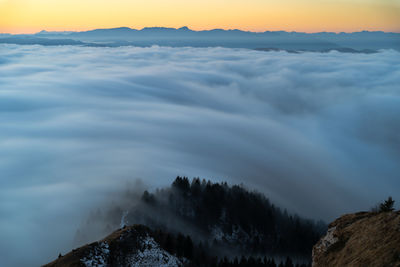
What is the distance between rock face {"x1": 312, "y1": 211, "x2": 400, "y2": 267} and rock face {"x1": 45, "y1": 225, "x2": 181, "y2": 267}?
29.4m

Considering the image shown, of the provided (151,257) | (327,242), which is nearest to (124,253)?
(151,257)

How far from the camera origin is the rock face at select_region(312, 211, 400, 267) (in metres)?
27.5

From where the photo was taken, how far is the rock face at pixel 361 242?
2752 centimetres

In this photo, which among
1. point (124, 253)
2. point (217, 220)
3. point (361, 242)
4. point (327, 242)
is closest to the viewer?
point (361, 242)

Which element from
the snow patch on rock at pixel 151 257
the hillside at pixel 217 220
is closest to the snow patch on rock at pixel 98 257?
the snow patch on rock at pixel 151 257

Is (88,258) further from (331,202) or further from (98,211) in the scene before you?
(331,202)

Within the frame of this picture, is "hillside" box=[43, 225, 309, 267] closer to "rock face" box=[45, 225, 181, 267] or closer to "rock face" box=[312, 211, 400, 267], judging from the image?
"rock face" box=[45, 225, 181, 267]

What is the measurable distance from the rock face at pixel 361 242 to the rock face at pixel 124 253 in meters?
29.4

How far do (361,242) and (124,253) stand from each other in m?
38.4

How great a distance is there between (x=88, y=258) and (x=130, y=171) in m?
128

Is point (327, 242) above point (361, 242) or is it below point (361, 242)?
below

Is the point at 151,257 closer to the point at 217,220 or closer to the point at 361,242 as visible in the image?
the point at 361,242

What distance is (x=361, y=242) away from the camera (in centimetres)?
3316

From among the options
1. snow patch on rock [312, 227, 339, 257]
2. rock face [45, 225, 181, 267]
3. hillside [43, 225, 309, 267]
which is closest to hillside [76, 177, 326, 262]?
hillside [43, 225, 309, 267]
